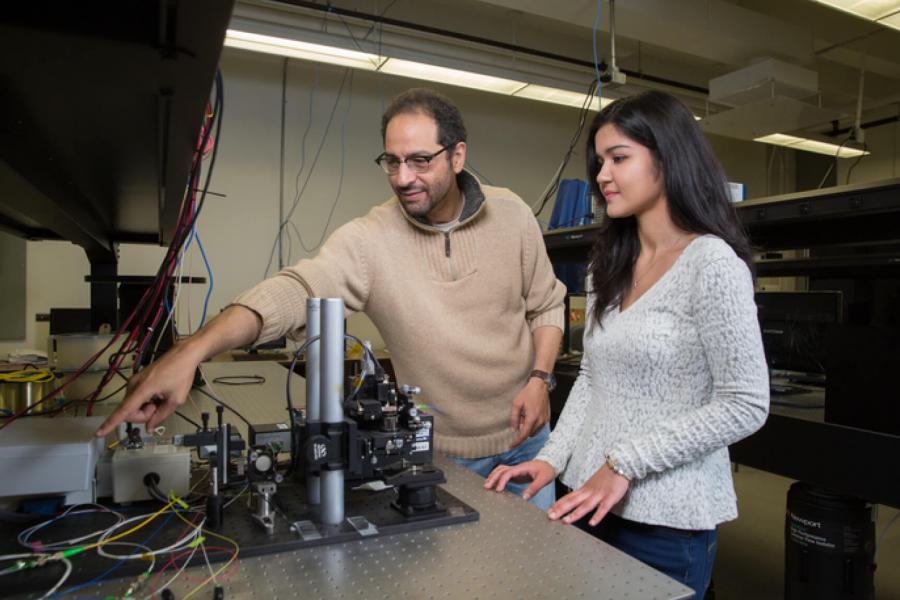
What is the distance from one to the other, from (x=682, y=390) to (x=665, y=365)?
0.05 m

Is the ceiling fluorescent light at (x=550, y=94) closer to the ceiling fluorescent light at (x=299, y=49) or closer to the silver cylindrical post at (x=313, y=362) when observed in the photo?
the ceiling fluorescent light at (x=299, y=49)

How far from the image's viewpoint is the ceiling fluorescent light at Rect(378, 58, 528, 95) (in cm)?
327

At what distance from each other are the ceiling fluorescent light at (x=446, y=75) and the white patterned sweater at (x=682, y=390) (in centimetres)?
258

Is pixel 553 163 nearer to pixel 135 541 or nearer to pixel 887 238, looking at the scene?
pixel 887 238

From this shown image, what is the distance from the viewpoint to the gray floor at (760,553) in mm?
2312

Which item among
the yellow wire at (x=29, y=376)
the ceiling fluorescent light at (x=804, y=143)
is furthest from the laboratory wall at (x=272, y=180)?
the ceiling fluorescent light at (x=804, y=143)

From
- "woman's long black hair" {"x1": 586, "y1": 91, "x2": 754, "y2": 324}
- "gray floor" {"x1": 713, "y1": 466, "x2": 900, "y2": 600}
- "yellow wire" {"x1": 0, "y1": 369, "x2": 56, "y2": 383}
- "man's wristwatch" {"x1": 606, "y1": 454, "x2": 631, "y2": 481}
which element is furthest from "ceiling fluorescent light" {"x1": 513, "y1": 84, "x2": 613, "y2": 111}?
"man's wristwatch" {"x1": 606, "y1": 454, "x2": 631, "y2": 481}

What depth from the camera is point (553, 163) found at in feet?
16.7

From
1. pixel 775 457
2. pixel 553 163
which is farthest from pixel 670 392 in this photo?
pixel 553 163

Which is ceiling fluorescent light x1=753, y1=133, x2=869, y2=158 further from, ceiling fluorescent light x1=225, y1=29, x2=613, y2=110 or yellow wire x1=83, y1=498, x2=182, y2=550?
yellow wire x1=83, y1=498, x2=182, y2=550

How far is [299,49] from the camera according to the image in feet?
10.4

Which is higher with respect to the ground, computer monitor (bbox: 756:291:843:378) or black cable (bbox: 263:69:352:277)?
black cable (bbox: 263:69:352:277)

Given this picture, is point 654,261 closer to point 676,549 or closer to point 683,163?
point 683,163

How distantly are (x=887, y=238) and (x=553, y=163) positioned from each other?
345 cm
